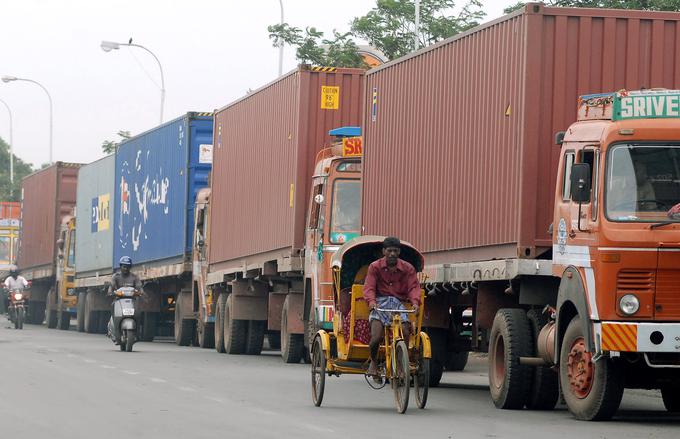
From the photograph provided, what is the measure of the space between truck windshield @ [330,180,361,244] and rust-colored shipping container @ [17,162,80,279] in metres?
24.3

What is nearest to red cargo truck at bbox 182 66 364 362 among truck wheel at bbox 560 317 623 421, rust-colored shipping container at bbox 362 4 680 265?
rust-colored shipping container at bbox 362 4 680 265

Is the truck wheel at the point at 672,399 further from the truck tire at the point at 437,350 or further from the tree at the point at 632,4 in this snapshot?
the tree at the point at 632,4

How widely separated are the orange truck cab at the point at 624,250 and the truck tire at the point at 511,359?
47.5 inches

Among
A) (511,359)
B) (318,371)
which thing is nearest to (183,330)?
(318,371)

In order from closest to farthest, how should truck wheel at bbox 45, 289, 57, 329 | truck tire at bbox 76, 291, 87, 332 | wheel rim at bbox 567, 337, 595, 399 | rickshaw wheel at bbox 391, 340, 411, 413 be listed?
wheel rim at bbox 567, 337, 595, 399 < rickshaw wheel at bbox 391, 340, 411, 413 < truck tire at bbox 76, 291, 87, 332 < truck wheel at bbox 45, 289, 57, 329

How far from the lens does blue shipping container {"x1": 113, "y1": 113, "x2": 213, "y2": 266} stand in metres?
31.6

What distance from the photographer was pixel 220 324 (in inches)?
1121

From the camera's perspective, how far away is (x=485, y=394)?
60.5 feet

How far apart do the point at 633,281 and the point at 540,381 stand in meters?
2.40

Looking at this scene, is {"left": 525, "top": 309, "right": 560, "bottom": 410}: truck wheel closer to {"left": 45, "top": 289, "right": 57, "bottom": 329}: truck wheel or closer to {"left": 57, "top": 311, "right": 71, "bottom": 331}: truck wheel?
{"left": 57, "top": 311, "right": 71, "bottom": 331}: truck wheel

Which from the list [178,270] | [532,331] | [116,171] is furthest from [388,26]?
[532,331]

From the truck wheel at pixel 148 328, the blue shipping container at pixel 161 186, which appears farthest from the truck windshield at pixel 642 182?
the truck wheel at pixel 148 328

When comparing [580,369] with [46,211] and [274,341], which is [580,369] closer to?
[274,341]

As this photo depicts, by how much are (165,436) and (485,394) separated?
7374 mm
